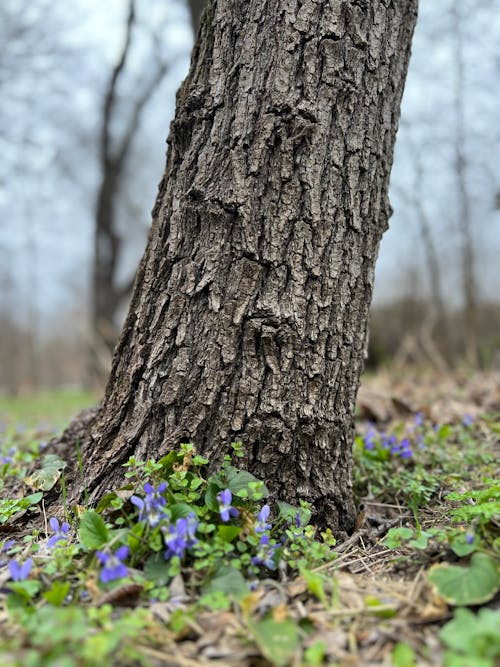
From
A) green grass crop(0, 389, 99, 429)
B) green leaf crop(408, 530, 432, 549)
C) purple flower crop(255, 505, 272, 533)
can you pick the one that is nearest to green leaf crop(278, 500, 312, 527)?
purple flower crop(255, 505, 272, 533)

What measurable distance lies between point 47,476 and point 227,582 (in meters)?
1.04

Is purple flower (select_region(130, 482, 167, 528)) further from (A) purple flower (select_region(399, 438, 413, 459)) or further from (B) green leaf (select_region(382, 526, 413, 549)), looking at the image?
(A) purple flower (select_region(399, 438, 413, 459))

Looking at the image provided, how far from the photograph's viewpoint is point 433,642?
115 cm

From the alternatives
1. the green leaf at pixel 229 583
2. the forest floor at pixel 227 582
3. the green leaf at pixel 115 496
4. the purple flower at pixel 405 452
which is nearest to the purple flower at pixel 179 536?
the forest floor at pixel 227 582

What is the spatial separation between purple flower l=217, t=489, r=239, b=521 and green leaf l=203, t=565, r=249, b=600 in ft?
0.48

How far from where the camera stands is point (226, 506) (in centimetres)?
Result: 150

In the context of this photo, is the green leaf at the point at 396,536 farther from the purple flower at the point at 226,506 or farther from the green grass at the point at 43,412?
the green grass at the point at 43,412

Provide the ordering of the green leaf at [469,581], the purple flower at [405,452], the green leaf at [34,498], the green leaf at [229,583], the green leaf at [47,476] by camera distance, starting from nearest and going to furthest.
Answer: the green leaf at [469,581] → the green leaf at [229,583] → the green leaf at [34,498] → the green leaf at [47,476] → the purple flower at [405,452]

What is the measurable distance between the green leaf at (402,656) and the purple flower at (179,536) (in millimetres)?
597

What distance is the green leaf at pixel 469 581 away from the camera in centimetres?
123

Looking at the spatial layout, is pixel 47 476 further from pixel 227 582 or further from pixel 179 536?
pixel 227 582

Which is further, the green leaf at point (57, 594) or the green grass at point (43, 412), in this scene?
the green grass at point (43, 412)

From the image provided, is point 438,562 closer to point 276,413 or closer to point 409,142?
point 276,413

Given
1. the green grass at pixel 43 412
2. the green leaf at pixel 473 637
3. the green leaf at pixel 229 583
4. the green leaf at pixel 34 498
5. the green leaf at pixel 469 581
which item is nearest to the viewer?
the green leaf at pixel 473 637
